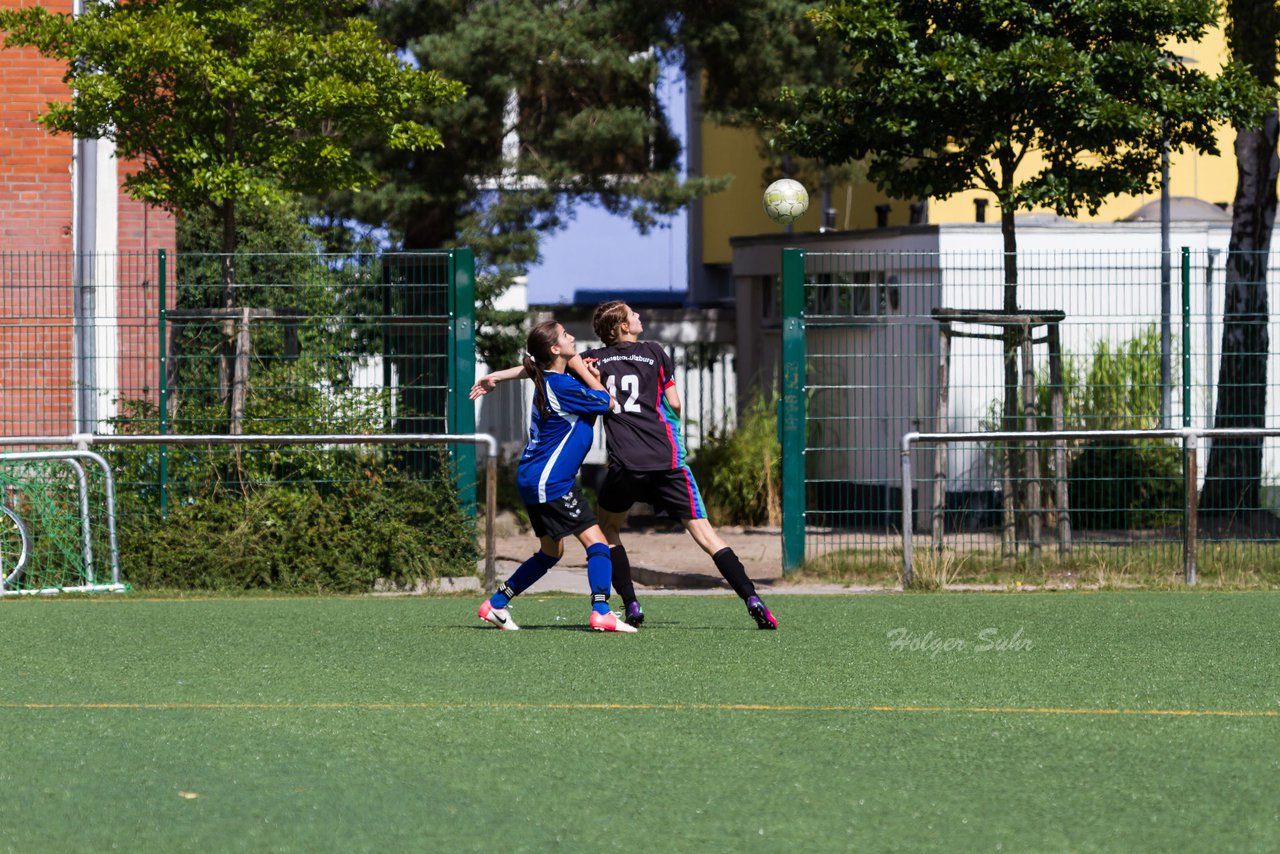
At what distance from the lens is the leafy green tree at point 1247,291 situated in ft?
43.3

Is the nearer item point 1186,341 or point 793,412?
point 1186,341

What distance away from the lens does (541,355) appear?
8.98 metres

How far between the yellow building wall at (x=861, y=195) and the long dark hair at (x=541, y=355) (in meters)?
13.2

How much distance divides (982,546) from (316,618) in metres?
4.71

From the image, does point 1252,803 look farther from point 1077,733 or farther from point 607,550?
point 607,550

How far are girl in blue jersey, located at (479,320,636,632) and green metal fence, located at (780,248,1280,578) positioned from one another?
3567 mm

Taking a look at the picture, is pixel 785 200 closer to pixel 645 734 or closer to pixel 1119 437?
pixel 1119 437

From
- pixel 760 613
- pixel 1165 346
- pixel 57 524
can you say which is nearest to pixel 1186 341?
pixel 1165 346

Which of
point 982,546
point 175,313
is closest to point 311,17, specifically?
point 175,313

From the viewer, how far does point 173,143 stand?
14125 mm

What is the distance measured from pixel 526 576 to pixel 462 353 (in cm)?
376

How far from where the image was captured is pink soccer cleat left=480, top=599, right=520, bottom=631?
9500mm

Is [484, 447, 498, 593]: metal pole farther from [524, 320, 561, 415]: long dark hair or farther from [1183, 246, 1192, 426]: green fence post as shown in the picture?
[1183, 246, 1192, 426]: green fence post

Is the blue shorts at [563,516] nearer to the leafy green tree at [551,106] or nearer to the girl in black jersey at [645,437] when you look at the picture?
the girl in black jersey at [645,437]
